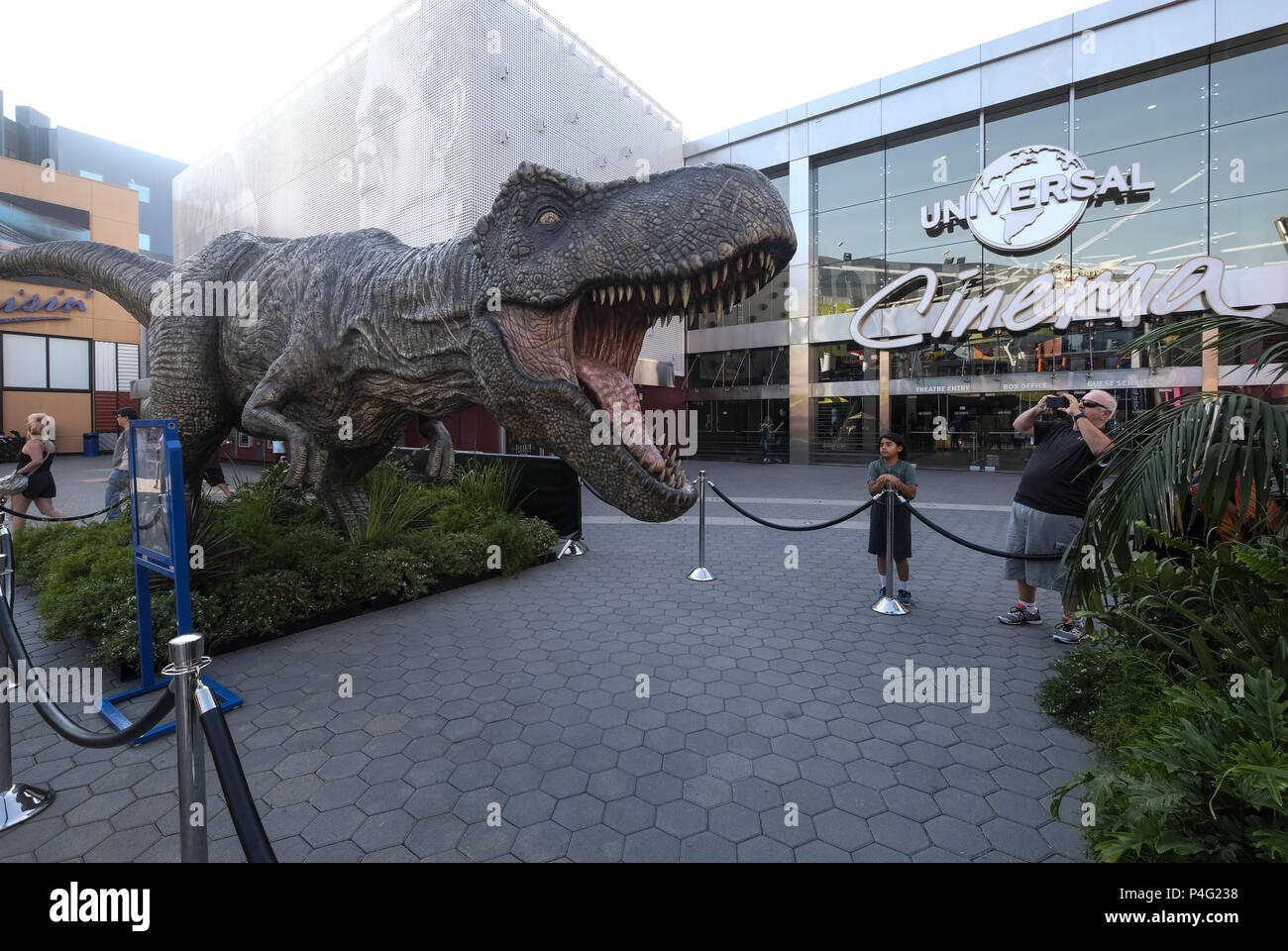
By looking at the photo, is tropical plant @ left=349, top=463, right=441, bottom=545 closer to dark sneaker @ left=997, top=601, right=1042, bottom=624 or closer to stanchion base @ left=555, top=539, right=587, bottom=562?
stanchion base @ left=555, top=539, right=587, bottom=562

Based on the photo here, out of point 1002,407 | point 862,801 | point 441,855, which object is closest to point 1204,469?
point 862,801

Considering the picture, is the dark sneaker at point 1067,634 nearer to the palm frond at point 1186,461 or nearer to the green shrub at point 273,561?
the palm frond at point 1186,461

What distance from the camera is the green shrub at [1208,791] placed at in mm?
1772

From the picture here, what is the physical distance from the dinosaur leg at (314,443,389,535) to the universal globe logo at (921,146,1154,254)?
59.0 feet

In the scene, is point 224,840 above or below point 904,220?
below

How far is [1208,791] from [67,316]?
3067 cm

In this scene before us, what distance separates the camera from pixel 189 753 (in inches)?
59.6

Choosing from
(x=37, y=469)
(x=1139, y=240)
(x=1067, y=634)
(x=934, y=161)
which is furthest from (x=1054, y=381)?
(x=37, y=469)

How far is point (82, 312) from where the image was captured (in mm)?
23000

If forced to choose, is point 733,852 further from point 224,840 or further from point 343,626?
point 343,626

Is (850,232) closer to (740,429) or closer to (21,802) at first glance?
(740,429)

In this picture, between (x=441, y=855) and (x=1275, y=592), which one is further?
(x=1275, y=592)

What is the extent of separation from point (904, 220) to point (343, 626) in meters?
19.7

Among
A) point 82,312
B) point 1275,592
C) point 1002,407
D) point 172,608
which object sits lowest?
point 172,608
